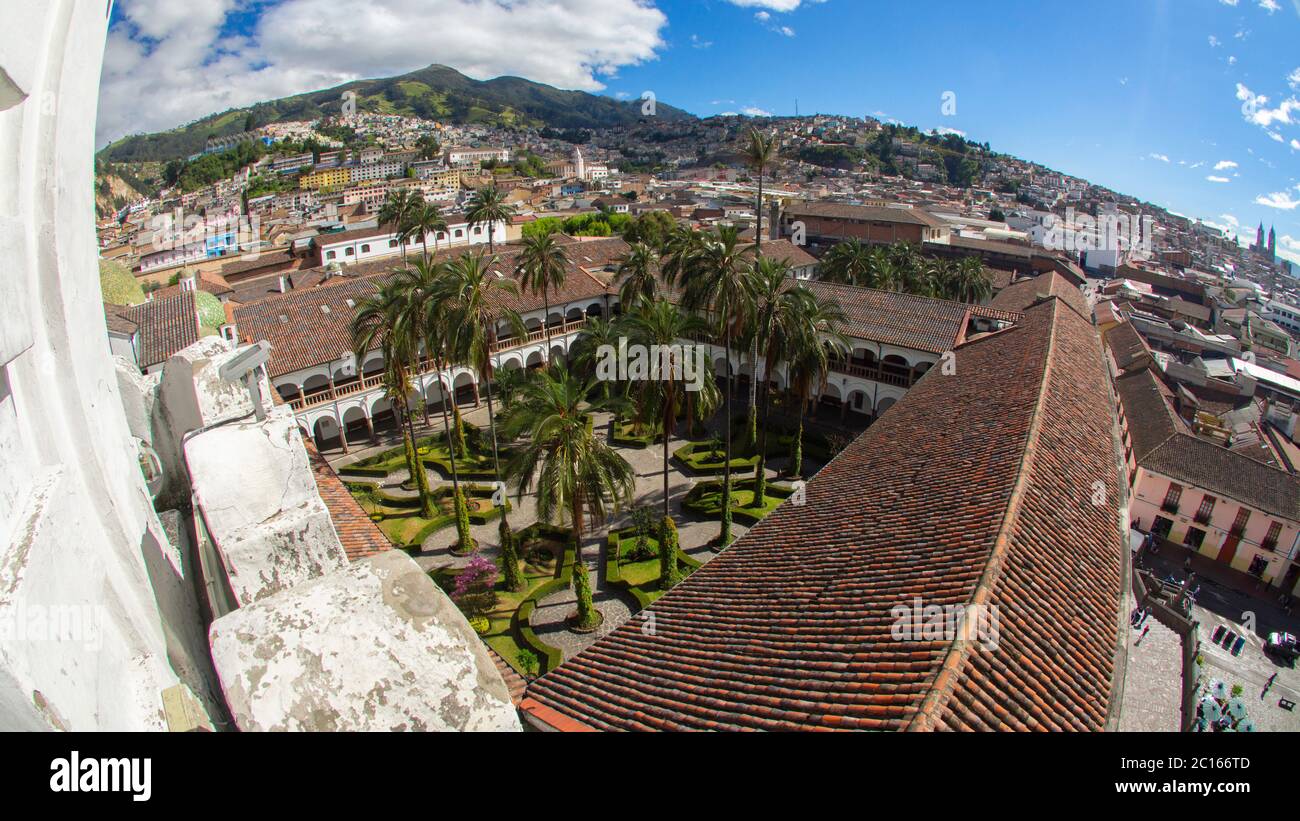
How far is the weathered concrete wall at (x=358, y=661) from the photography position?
142 inches

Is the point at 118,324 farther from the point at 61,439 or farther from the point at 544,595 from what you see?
the point at 61,439

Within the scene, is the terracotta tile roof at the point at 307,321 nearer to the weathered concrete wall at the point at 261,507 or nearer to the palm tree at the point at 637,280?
the palm tree at the point at 637,280

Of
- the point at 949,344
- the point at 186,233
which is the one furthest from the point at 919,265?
the point at 186,233

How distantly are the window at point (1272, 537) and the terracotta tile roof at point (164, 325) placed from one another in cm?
4640

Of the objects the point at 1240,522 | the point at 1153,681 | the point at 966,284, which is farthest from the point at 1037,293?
the point at 1153,681

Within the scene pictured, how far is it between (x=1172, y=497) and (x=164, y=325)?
4709 centimetres

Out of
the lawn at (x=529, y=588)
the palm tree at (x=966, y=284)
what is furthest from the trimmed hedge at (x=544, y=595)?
the palm tree at (x=966, y=284)

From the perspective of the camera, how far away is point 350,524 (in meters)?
14.4

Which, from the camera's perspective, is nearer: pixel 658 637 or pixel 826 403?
pixel 658 637

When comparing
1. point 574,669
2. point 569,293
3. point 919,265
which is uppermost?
point 919,265

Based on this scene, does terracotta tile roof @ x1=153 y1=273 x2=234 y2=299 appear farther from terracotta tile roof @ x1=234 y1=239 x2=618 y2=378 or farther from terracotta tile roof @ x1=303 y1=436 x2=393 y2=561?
terracotta tile roof @ x1=303 y1=436 x2=393 y2=561

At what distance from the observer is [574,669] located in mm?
11578

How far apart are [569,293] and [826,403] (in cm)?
1830
